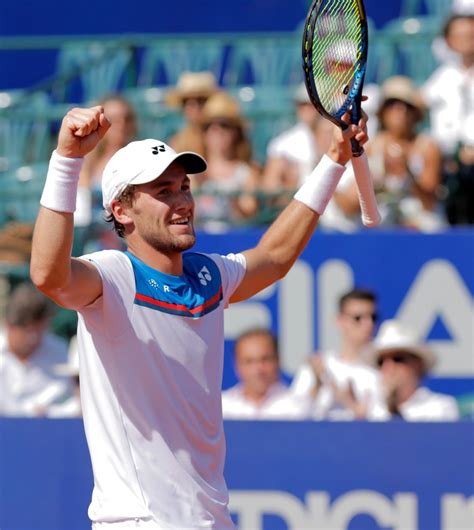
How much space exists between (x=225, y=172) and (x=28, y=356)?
1776 mm

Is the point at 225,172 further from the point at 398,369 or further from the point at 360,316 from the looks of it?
the point at 398,369

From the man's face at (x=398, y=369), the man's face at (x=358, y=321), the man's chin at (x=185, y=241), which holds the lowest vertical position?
the man's chin at (x=185, y=241)

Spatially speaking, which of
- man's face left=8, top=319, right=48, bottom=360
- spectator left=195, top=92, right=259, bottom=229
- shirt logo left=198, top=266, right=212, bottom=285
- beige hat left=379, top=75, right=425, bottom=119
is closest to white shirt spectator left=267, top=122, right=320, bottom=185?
spectator left=195, top=92, right=259, bottom=229

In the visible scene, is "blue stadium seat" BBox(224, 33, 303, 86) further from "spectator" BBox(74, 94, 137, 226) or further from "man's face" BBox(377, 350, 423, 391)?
"man's face" BBox(377, 350, 423, 391)

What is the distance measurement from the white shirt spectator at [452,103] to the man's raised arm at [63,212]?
199 inches

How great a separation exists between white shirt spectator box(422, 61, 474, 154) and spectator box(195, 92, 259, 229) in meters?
1.23

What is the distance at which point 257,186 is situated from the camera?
8.27 metres

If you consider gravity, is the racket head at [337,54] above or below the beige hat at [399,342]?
above

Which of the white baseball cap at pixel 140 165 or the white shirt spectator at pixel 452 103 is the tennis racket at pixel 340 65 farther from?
the white shirt spectator at pixel 452 103

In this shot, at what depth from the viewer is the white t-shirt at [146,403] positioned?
3725mm

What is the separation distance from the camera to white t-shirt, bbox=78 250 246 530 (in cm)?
372

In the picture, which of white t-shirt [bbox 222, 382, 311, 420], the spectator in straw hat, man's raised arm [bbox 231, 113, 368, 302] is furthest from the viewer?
the spectator in straw hat

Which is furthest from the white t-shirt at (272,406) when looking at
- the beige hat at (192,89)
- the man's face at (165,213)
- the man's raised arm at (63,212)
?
the man's raised arm at (63,212)

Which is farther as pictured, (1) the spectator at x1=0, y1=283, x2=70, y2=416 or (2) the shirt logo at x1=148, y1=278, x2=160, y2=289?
(1) the spectator at x1=0, y1=283, x2=70, y2=416
